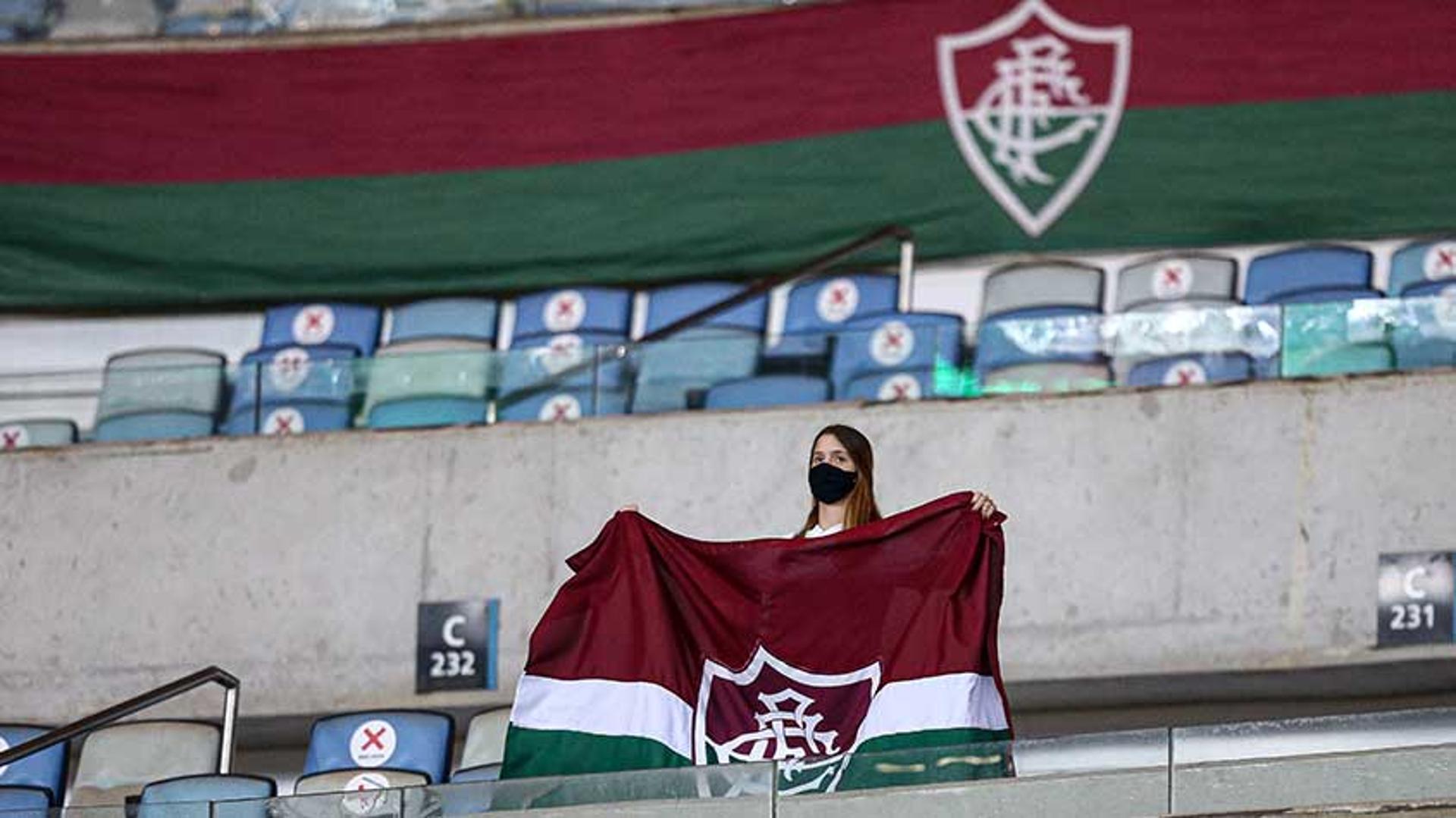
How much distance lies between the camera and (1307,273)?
38.3 ft

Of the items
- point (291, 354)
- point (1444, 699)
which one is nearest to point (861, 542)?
point (1444, 699)

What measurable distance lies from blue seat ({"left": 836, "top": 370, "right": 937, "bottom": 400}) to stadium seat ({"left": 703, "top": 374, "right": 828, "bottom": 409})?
145 mm

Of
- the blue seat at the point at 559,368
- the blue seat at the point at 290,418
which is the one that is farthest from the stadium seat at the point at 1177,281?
the blue seat at the point at 290,418

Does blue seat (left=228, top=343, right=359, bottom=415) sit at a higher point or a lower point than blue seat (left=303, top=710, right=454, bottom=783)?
higher

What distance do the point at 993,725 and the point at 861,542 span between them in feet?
1.97

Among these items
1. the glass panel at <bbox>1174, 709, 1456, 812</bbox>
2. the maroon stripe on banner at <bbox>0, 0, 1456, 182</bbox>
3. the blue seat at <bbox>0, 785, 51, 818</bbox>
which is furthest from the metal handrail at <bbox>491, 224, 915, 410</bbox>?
the glass panel at <bbox>1174, 709, 1456, 812</bbox>

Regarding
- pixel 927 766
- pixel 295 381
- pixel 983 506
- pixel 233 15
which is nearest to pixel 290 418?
pixel 295 381

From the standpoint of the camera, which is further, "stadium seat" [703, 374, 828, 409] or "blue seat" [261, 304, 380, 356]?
"blue seat" [261, 304, 380, 356]

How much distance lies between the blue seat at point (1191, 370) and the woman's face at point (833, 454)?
9.54 ft

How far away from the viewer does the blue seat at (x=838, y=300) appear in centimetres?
1216

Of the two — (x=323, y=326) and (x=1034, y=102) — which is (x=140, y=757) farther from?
(x=1034, y=102)

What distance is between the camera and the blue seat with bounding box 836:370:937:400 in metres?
11.1

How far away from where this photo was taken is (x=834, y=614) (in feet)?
26.2

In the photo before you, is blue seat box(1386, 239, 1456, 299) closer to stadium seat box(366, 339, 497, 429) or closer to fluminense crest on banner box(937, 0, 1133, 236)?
fluminense crest on banner box(937, 0, 1133, 236)
